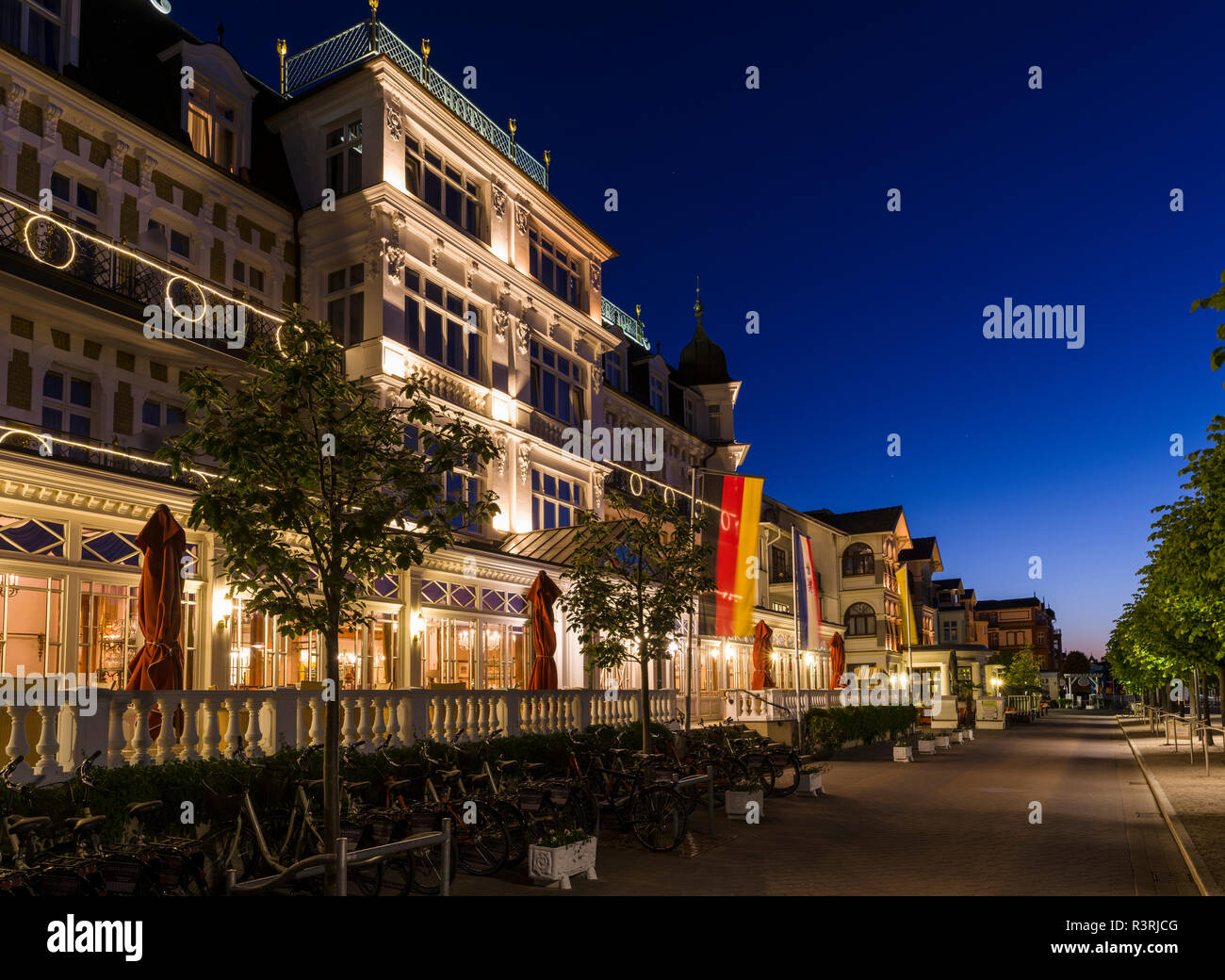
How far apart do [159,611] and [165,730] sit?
6.97 ft

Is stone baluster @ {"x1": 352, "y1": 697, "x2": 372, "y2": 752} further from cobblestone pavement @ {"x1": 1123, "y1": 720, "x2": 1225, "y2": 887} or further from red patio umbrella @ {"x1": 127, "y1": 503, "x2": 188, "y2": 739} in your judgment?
cobblestone pavement @ {"x1": 1123, "y1": 720, "x2": 1225, "y2": 887}

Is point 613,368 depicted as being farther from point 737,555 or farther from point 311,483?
point 311,483

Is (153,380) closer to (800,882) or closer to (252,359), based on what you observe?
(252,359)

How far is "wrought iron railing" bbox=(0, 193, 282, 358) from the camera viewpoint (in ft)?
56.0

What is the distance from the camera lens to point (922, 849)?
43.7 feet

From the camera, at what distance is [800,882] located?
1112cm

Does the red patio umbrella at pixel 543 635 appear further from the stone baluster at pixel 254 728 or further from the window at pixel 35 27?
the window at pixel 35 27

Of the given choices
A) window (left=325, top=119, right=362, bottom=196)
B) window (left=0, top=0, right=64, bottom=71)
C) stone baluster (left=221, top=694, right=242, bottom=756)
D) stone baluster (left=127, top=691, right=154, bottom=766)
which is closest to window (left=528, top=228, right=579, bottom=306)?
window (left=325, top=119, right=362, bottom=196)

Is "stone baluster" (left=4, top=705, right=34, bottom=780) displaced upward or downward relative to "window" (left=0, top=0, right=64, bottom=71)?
downward

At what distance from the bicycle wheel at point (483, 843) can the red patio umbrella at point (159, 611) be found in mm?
3919

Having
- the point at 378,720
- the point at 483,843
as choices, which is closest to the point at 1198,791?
the point at 483,843

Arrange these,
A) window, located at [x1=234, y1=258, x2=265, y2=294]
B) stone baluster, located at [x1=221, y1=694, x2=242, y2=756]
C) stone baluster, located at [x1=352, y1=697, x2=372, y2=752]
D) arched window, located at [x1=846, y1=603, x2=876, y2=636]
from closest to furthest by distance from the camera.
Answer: stone baluster, located at [x1=221, y1=694, x2=242, y2=756] < stone baluster, located at [x1=352, y1=697, x2=372, y2=752] < window, located at [x1=234, y1=258, x2=265, y2=294] < arched window, located at [x1=846, y1=603, x2=876, y2=636]

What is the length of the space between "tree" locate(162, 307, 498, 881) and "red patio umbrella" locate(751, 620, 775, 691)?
27138mm
